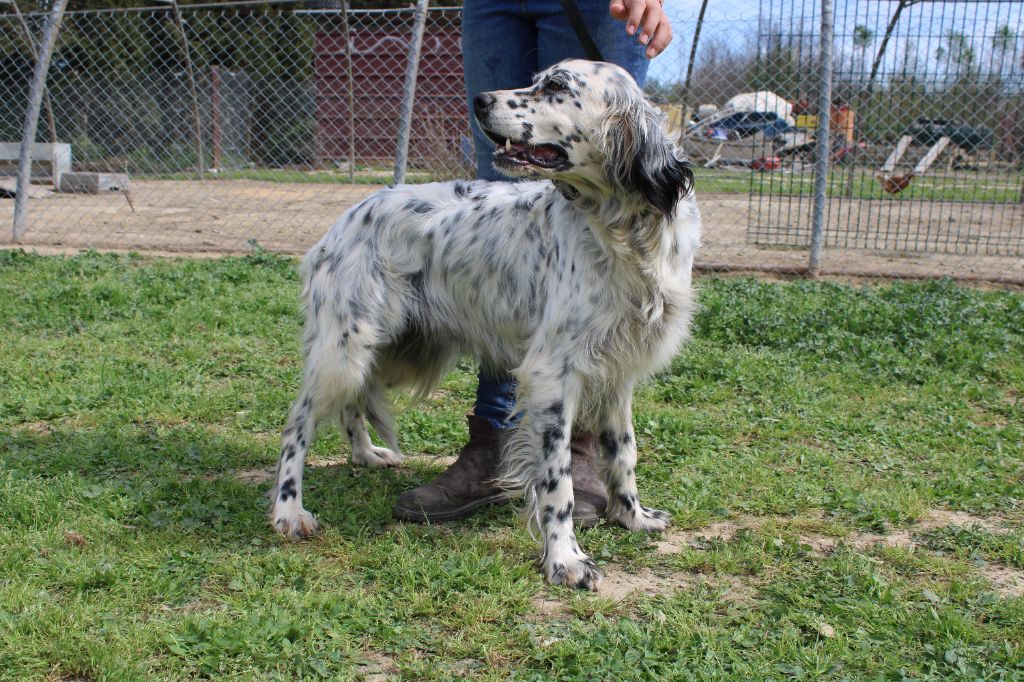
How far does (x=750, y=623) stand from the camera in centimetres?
257

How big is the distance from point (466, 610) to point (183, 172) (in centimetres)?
1239

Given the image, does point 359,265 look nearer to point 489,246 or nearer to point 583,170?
point 489,246

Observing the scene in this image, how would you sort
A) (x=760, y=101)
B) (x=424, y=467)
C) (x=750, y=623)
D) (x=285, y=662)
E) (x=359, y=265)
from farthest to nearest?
(x=760, y=101), (x=424, y=467), (x=359, y=265), (x=750, y=623), (x=285, y=662)

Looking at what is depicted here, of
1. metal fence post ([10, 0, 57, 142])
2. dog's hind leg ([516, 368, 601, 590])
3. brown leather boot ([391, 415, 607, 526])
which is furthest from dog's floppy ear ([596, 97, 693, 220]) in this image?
metal fence post ([10, 0, 57, 142])

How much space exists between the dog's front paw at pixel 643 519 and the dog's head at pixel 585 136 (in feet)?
3.46

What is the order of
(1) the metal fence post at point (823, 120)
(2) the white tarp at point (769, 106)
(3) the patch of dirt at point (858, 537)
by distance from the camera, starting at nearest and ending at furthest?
1. (3) the patch of dirt at point (858, 537)
2. (1) the metal fence post at point (823, 120)
3. (2) the white tarp at point (769, 106)

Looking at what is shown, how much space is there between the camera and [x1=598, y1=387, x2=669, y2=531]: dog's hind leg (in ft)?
10.7

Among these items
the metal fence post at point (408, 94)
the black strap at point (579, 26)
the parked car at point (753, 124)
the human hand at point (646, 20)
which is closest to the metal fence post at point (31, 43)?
the metal fence post at point (408, 94)

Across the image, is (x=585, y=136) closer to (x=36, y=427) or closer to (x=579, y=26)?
(x=579, y=26)

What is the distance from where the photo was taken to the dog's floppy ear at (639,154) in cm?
277

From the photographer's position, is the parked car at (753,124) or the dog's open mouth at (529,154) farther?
the parked car at (753,124)

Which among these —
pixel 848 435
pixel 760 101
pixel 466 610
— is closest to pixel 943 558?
pixel 848 435

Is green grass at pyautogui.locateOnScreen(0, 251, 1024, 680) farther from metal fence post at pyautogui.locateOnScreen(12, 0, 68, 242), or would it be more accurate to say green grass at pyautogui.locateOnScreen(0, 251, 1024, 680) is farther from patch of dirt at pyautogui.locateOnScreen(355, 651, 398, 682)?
metal fence post at pyautogui.locateOnScreen(12, 0, 68, 242)

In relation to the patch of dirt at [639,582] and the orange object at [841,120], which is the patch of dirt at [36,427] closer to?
the patch of dirt at [639,582]
